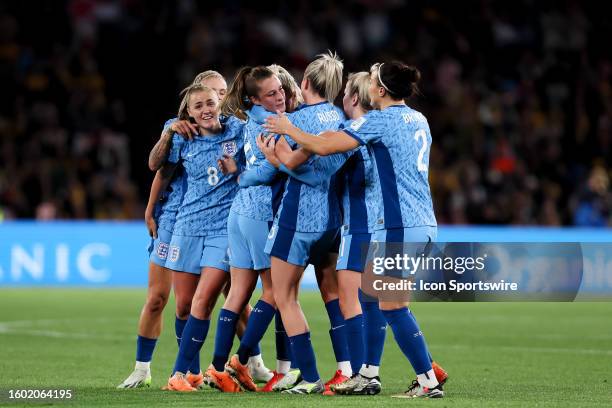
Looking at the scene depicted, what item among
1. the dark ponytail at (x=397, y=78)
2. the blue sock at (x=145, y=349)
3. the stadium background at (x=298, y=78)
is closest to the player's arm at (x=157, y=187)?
the blue sock at (x=145, y=349)

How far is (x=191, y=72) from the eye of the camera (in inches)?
878

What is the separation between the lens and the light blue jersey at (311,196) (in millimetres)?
7812

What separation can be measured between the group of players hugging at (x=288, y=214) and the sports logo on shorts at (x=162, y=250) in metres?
0.01

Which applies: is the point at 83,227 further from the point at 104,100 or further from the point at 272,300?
the point at 272,300

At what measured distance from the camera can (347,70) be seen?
22.6 m

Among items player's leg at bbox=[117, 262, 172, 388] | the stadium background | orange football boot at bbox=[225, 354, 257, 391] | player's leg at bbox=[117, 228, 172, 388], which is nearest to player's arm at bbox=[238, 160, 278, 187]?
player's leg at bbox=[117, 228, 172, 388]

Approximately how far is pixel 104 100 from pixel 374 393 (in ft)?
48.7

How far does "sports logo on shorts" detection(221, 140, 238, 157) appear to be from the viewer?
842cm

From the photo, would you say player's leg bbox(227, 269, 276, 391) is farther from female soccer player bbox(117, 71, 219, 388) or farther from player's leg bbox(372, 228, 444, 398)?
player's leg bbox(372, 228, 444, 398)

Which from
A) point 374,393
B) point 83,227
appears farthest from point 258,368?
point 83,227

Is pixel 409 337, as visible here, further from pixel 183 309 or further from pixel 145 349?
pixel 145 349

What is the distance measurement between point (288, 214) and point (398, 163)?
840 millimetres

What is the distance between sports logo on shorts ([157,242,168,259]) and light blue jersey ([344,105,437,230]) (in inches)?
67.4

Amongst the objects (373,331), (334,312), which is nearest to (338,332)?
(334,312)
